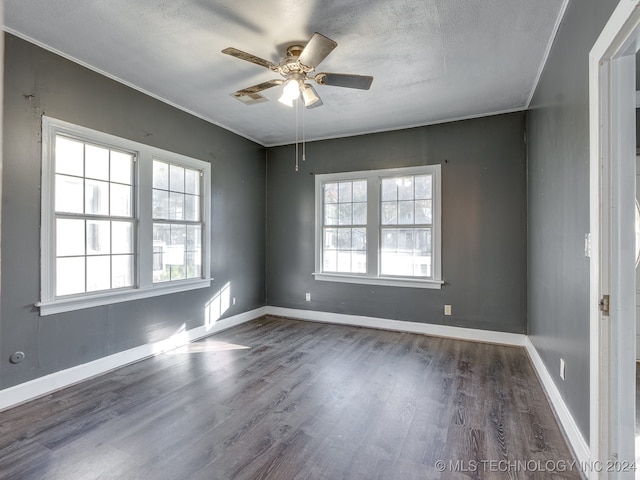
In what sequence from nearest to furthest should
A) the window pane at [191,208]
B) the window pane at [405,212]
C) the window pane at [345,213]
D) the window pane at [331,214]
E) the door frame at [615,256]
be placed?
the door frame at [615,256]
the window pane at [191,208]
the window pane at [405,212]
the window pane at [345,213]
the window pane at [331,214]

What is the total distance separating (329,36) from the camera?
107 inches

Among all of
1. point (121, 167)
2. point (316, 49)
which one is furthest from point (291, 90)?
point (121, 167)

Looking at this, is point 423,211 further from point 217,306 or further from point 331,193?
point 217,306

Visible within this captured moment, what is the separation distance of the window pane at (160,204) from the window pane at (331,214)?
2.20 m

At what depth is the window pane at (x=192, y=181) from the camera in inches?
168

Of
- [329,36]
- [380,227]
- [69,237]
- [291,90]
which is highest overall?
[329,36]

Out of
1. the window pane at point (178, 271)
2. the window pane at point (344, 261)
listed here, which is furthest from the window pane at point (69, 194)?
the window pane at point (344, 261)

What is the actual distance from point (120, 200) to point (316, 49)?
239cm

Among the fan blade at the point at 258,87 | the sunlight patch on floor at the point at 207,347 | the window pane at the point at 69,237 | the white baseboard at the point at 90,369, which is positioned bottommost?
the sunlight patch on floor at the point at 207,347

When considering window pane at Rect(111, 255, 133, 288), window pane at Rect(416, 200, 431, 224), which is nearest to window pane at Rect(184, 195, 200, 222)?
window pane at Rect(111, 255, 133, 288)

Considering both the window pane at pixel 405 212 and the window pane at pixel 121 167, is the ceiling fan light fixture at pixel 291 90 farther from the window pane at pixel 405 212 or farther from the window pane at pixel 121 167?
the window pane at pixel 405 212

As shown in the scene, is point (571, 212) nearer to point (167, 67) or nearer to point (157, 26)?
point (157, 26)

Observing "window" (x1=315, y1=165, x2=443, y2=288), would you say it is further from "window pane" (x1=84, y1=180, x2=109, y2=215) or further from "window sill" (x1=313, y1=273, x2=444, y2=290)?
"window pane" (x1=84, y1=180, x2=109, y2=215)

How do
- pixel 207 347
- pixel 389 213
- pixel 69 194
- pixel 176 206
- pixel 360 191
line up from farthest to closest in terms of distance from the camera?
pixel 360 191
pixel 389 213
pixel 176 206
pixel 207 347
pixel 69 194
